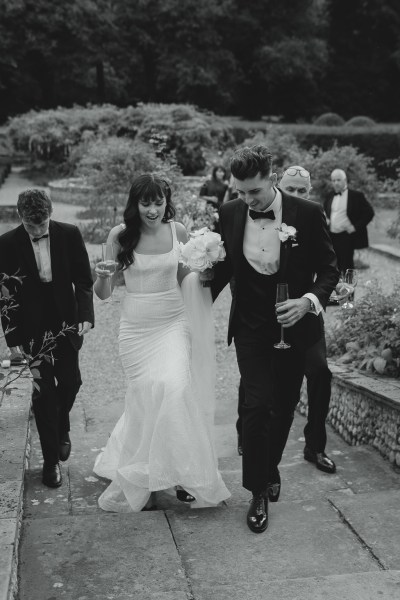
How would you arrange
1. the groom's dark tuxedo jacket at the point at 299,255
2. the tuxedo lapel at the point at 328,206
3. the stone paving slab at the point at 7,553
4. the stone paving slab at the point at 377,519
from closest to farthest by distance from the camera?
the stone paving slab at the point at 7,553, the stone paving slab at the point at 377,519, the groom's dark tuxedo jacket at the point at 299,255, the tuxedo lapel at the point at 328,206

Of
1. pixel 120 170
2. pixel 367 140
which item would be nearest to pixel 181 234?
pixel 120 170

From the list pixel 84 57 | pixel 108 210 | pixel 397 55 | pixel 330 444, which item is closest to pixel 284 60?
pixel 397 55

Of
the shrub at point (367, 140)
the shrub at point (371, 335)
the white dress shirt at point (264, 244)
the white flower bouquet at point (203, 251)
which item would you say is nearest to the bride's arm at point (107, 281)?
the white flower bouquet at point (203, 251)

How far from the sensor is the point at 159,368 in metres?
4.31

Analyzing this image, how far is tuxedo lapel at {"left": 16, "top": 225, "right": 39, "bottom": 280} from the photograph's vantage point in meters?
4.55

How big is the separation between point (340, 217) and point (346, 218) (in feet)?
0.25

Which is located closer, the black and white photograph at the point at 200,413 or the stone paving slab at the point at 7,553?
the stone paving slab at the point at 7,553

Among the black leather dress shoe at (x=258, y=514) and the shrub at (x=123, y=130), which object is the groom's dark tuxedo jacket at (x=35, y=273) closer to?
the black leather dress shoe at (x=258, y=514)

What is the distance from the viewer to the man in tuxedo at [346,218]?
1002 centimetres

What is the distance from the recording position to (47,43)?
3681 centimetres

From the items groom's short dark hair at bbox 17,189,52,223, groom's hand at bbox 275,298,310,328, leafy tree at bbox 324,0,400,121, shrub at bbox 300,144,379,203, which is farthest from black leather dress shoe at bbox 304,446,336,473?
leafy tree at bbox 324,0,400,121

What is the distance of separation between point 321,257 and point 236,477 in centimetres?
157

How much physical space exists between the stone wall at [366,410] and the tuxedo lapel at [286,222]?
4.41ft

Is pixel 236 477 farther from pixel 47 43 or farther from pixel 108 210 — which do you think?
pixel 47 43
